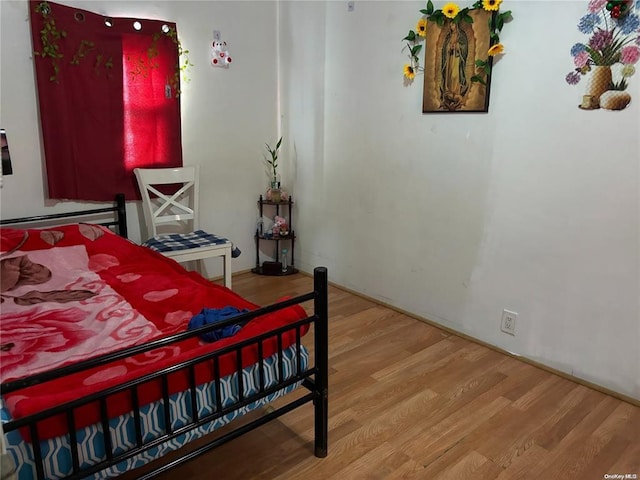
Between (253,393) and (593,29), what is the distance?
2.23 meters

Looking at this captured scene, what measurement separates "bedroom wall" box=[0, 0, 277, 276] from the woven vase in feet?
8.20

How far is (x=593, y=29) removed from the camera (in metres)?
2.24

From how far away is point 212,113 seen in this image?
12.2 ft

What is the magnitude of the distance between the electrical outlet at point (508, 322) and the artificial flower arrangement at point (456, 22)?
1323 mm

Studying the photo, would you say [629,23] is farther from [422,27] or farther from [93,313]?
[93,313]

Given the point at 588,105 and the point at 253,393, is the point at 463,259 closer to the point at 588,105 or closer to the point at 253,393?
the point at 588,105

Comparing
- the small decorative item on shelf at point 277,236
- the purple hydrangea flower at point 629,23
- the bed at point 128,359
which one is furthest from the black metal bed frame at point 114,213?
the purple hydrangea flower at point 629,23

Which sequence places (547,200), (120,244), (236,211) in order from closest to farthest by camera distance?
(547,200) < (120,244) < (236,211)

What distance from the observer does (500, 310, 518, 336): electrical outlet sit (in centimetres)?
276

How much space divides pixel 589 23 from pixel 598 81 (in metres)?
0.28

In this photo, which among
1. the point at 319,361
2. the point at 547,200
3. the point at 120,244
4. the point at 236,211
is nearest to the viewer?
the point at 319,361

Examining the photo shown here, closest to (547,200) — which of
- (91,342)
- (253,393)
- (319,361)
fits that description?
(319,361)

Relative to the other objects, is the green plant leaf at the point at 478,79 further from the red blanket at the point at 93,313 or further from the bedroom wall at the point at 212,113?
the bedroom wall at the point at 212,113

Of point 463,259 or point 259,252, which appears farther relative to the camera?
point 259,252
